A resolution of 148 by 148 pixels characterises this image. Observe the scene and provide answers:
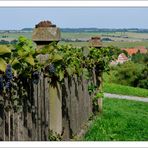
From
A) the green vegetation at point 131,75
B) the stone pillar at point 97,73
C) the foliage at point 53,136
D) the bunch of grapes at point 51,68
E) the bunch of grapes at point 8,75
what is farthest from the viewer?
the green vegetation at point 131,75

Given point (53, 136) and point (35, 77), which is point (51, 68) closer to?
point (35, 77)

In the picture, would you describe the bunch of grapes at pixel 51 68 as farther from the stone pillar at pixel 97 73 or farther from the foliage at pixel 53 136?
the stone pillar at pixel 97 73

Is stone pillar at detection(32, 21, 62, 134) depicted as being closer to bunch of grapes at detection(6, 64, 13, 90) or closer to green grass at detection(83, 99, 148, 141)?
green grass at detection(83, 99, 148, 141)

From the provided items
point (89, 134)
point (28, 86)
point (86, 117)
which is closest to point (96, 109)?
point (86, 117)

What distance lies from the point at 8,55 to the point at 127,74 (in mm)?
46766

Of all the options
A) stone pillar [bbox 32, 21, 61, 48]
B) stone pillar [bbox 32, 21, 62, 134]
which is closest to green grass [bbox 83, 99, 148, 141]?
stone pillar [bbox 32, 21, 62, 134]

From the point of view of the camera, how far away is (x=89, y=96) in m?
9.03

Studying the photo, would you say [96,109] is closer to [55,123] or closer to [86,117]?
[86,117]

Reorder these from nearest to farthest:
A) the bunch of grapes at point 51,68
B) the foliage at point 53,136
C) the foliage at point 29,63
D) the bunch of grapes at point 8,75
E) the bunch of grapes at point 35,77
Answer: the bunch of grapes at point 8,75
the foliage at point 29,63
the bunch of grapes at point 35,77
the bunch of grapes at point 51,68
the foliage at point 53,136

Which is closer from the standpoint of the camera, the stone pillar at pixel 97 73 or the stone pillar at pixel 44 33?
the stone pillar at pixel 44 33

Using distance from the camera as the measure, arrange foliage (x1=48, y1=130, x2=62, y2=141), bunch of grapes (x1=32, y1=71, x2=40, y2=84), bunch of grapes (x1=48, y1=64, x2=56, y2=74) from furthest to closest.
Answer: foliage (x1=48, y1=130, x2=62, y2=141)
bunch of grapes (x1=48, y1=64, x2=56, y2=74)
bunch of grapes (x1=32, y1=71, x2=40, y2=84)

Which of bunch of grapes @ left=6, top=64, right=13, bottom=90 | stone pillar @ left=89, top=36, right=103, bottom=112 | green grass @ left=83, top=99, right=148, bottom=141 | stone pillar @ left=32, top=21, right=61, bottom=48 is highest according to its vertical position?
stone pillar @ left=32, top=21, right=61, bottom=48

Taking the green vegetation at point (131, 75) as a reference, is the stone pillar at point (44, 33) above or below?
above

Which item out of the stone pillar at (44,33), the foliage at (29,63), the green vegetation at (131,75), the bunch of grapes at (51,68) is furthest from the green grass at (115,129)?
the green vegetation at (131,75)
